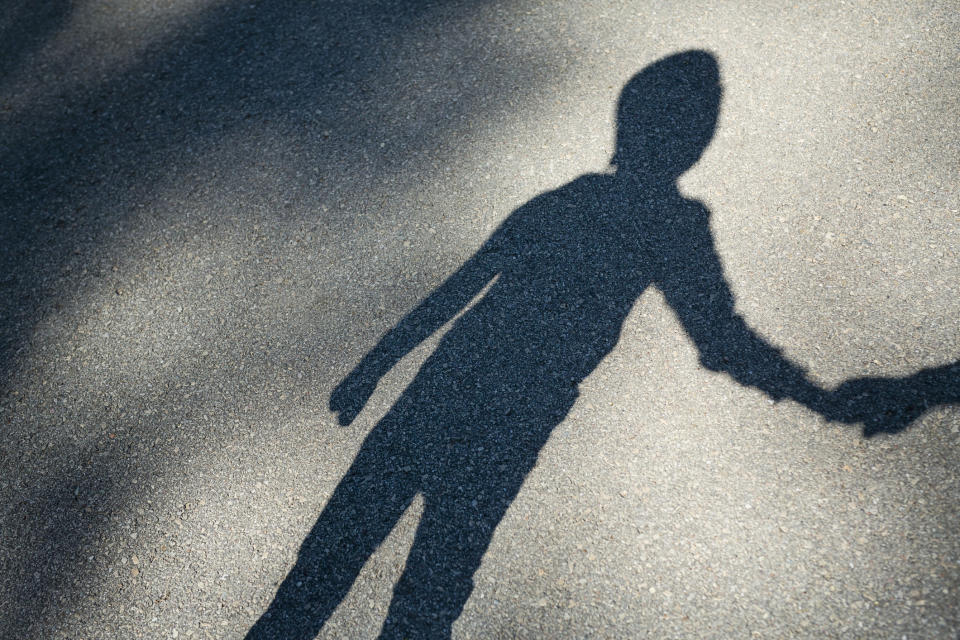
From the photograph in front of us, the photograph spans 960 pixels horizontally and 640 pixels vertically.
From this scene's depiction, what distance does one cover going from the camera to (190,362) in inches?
126

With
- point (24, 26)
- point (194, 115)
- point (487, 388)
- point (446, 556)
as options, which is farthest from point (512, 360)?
point (24, 26)

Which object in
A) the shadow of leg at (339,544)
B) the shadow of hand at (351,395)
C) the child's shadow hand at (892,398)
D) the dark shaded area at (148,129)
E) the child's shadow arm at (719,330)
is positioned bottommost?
the child's shadow hand at (892,398)

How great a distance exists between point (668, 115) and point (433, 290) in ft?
5.96

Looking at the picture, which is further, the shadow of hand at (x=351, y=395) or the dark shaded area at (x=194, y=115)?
the dark shaded area at (x=194, y=115)

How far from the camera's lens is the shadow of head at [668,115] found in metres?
3.43

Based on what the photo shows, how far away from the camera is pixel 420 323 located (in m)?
3.12

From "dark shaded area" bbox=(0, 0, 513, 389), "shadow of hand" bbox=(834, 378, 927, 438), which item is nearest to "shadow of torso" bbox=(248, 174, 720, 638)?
"shadow of hand" bbox=(834, 378, 927, 438)

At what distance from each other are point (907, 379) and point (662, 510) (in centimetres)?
130

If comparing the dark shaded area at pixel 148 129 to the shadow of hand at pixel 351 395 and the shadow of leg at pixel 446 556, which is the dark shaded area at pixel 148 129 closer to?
the shadow of hand at pixel 351 395

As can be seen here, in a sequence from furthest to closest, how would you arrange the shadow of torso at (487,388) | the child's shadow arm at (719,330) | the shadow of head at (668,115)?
1. the shadow of head at (668,115)
2. the child's shadow arm at (719,330)
3. the shadow of torso at (487,388)

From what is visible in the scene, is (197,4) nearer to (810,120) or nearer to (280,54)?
(280,54)

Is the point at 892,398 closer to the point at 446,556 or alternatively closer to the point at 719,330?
the point at 719,330

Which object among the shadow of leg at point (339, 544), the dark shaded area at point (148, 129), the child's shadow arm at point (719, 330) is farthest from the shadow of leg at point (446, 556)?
the dark shaded area at point (148, 129)

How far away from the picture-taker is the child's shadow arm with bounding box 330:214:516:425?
9.76 feet
